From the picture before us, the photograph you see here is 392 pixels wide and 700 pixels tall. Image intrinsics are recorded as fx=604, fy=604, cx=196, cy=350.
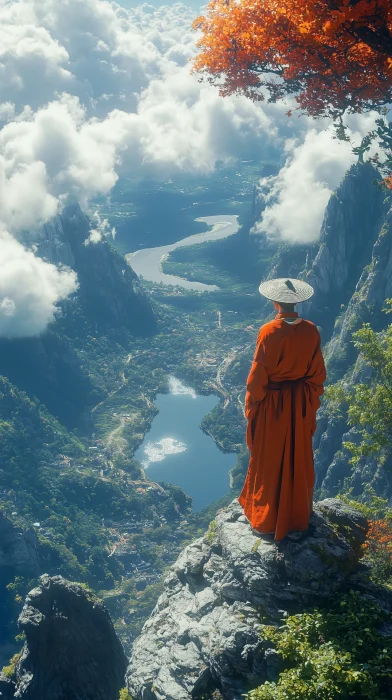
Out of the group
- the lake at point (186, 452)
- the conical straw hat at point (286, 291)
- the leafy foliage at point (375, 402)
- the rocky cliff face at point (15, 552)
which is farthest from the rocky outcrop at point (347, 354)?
the conical straw hat at point (286, 291)

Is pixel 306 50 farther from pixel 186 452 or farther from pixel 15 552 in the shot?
pixel 186 452

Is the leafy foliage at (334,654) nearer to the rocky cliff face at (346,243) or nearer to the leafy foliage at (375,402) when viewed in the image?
the leafy foliage at (375,402)

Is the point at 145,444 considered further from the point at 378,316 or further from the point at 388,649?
the point at 388,649

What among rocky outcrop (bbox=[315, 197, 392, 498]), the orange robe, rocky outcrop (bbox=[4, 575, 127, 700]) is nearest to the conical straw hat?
the orange robe

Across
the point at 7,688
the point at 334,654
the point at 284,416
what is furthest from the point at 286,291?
the point at 7,688

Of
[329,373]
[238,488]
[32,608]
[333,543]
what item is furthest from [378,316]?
[333,543]

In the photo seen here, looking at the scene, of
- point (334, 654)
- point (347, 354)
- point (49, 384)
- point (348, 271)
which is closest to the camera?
point (334, 654)
